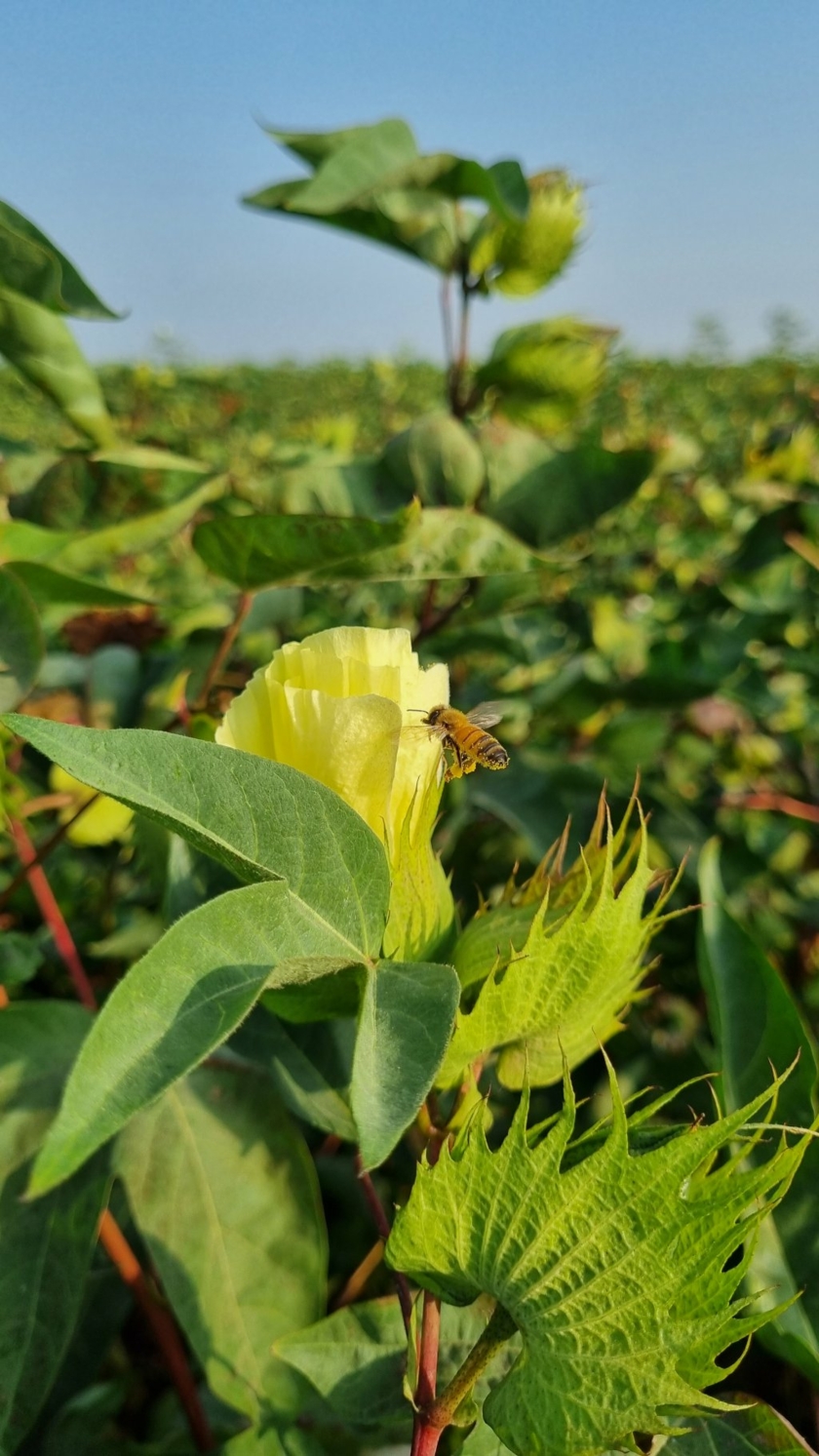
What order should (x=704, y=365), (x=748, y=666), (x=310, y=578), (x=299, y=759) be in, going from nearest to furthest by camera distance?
1. (x=299, y=759)
2. (x=310, y=578)
3. (x=748, y=666)
4. (x=704, y=365)

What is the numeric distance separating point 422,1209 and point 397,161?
87cm

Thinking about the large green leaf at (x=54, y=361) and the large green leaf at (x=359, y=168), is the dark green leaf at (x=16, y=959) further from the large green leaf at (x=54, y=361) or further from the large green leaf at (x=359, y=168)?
the large green leaf at (x=359, y=168)

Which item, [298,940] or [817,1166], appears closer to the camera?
[298,940]

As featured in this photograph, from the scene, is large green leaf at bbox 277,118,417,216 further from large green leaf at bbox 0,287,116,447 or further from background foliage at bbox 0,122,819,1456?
large green leaf at bbox 0,287,116,447

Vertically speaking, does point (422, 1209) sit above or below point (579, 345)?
below

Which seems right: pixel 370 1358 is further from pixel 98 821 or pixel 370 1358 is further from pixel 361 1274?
pixel 98 821

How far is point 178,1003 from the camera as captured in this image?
0.34 m

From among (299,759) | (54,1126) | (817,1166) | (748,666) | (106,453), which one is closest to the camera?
(54,1126)

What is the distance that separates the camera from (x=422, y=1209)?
1.19ft

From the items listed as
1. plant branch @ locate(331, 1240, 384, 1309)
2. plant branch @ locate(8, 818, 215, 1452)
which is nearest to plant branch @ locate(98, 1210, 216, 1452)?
plant branch @ locate(8, 818, 215, 1452)

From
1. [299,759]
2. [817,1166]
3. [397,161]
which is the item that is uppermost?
[397,161]

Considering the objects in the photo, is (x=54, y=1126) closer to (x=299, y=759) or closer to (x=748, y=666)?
(x=299, y=759)

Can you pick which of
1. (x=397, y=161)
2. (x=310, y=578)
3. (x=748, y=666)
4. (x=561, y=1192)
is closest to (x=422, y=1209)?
(x=561, y=1192)

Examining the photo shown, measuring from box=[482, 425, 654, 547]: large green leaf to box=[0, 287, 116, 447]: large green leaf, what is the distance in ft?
1.19
